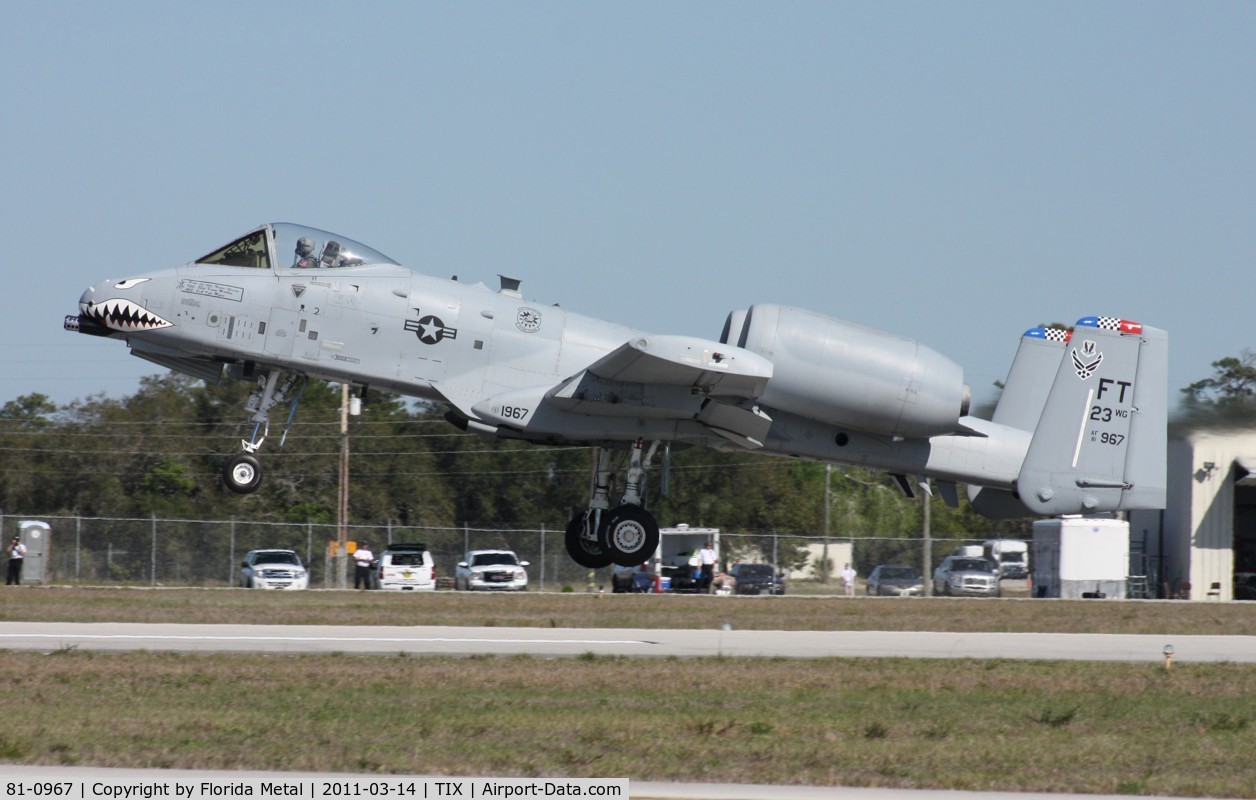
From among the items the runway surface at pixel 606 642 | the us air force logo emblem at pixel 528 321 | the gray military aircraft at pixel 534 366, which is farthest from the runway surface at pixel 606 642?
the us air force logo emblem at pixel 528 321

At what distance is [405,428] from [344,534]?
776 inches

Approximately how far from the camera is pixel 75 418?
204 feet

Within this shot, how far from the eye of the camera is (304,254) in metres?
17.8

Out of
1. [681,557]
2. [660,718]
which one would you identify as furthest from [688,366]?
[681,557]

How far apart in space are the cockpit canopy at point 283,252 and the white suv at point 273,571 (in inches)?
920

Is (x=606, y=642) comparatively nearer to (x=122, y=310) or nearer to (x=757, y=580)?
(x=122, y=310)

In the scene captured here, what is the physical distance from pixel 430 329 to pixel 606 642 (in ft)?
18.3

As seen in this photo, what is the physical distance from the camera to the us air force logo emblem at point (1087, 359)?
1905 centimetres

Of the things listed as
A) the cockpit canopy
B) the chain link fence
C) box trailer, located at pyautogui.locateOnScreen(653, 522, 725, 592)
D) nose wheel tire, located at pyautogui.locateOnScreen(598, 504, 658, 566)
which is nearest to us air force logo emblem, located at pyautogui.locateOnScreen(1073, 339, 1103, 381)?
nose wheel tire, located at pyautogui.locateOnScreen(598, 504, 658, 566)

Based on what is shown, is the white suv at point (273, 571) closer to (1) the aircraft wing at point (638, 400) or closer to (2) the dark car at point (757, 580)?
(2) the dark car at point (757, 580)

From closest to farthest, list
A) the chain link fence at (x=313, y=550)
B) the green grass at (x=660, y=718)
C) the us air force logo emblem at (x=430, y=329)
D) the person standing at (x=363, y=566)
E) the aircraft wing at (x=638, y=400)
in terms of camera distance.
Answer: the green grass at (x=660, y=718) < the aircraft wing at (x=638, y=400) < the us air force logo emblem at (x=430, y=329) < the person standing at (x=363, y=566) < the chain link fence at (x=313, y=550)

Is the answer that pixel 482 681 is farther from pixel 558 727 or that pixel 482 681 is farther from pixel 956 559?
pixel 956 559

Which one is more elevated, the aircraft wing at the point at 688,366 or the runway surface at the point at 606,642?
the aircraft wing at the point at 688,366

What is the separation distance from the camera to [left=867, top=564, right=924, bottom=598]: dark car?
1727 inches
